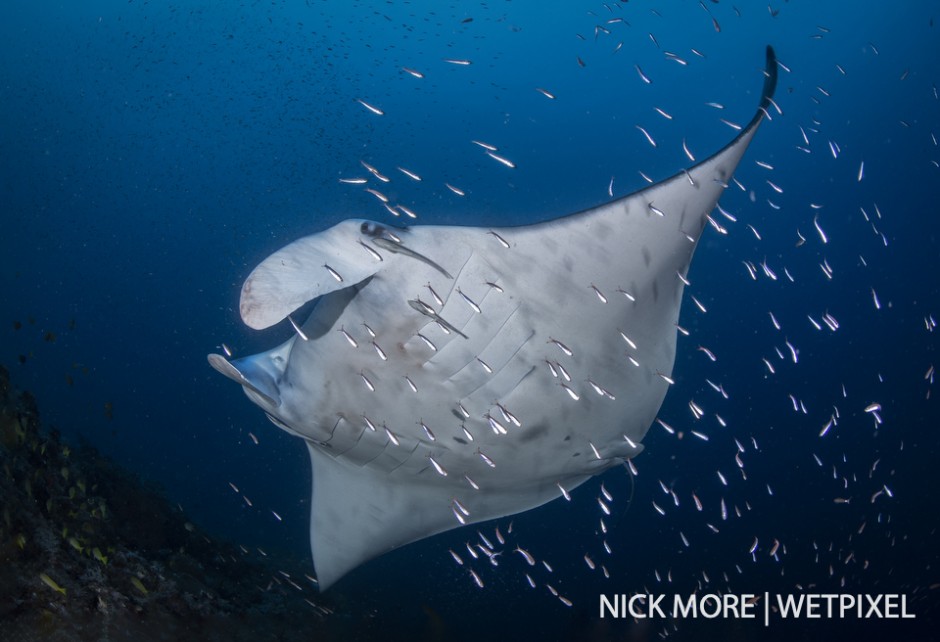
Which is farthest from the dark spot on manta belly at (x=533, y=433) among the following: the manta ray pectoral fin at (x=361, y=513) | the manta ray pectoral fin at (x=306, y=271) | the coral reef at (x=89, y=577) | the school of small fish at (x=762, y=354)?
the school of small fish at (x=762, y=354)

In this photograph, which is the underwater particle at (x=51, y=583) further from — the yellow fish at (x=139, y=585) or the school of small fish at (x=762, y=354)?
the school of small fish at (x=762, y=354)

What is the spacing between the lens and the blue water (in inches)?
634

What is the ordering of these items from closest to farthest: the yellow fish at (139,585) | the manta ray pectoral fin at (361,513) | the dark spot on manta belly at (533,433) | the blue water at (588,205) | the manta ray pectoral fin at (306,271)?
1. the manta ray pectoral fin at (306,271)
2. the dark spot on manta belly at (533,433)
3. the yellow fish at (139,585)
4. the manta ray pectoral fin at (361,513)
5. the blue water at (588,205)

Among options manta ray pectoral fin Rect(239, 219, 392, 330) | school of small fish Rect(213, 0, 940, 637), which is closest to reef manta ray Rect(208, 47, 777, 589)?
manta ray pectoral fin Rect(239, 219, 392, 330)

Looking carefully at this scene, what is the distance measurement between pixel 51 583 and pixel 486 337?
2.37 metres

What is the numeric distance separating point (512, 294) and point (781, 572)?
72.4ft

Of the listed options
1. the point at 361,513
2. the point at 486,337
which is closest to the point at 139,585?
the point at 361,513

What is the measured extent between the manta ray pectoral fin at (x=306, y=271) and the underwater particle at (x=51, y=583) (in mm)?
1840

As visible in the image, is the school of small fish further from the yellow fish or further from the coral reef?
the yellow fish

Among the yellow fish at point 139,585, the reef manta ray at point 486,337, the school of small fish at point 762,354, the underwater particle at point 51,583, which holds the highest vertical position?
the reef manta ray at point 486,337

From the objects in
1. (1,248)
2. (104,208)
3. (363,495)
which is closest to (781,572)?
(363,495)

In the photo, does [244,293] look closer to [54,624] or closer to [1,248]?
[54,624]

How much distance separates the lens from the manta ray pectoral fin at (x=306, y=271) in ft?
5.52

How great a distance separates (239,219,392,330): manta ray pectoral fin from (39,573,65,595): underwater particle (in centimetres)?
184
